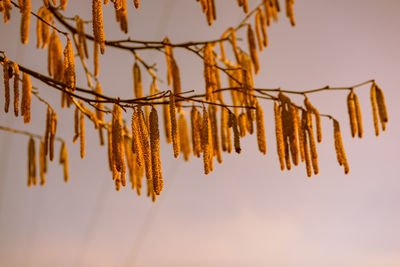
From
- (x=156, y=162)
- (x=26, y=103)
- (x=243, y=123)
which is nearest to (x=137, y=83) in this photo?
(x=243, y=123)

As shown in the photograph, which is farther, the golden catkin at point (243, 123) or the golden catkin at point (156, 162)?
the golden catkin at point (243, 123)

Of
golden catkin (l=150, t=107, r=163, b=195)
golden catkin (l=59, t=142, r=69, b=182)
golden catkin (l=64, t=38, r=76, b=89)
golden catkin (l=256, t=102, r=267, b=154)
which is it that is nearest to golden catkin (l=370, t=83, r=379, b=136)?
golden catkin (l=256, t=102, r=267, b=154)

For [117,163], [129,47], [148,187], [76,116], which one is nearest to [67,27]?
[129,47]

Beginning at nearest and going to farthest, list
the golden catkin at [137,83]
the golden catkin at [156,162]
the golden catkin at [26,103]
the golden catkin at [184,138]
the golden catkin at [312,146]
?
the golden catkin at [156,162], the golden catkin at [26,103], the golden catkin at [312,146], the golden catkin at [137,83], the golden catkin at [184,138]

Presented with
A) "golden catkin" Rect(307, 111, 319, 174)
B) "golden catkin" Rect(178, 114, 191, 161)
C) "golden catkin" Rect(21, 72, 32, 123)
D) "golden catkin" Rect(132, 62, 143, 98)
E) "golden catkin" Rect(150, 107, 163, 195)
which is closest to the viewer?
"golden catkin" Rect(150, 107, 163, 195)

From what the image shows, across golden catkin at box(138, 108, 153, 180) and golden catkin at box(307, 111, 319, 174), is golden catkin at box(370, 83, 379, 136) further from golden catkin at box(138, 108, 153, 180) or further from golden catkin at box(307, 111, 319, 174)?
golden catkin at box(138, 108, 153, 180)

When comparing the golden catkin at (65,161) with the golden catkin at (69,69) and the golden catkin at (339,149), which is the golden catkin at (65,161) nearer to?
the golden catkin at (69,69)

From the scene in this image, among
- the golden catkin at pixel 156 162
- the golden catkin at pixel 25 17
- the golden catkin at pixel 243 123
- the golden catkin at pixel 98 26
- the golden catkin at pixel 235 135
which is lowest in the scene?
the golden catkin at pixel 156 162

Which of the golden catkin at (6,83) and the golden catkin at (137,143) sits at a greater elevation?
the golden catkin at (6,83)

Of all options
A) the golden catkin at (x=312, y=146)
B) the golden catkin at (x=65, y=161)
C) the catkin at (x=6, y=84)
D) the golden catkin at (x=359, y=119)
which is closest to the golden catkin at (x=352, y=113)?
the golden catkin at (x=359, y=119)

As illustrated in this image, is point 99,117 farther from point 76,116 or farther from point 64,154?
point 64,154

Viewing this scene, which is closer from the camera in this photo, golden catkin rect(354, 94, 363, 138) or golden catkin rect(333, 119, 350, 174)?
golden catkin rect(333, 119, 350, 174)

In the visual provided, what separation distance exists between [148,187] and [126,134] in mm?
188

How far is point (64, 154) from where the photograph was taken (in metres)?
1.44
